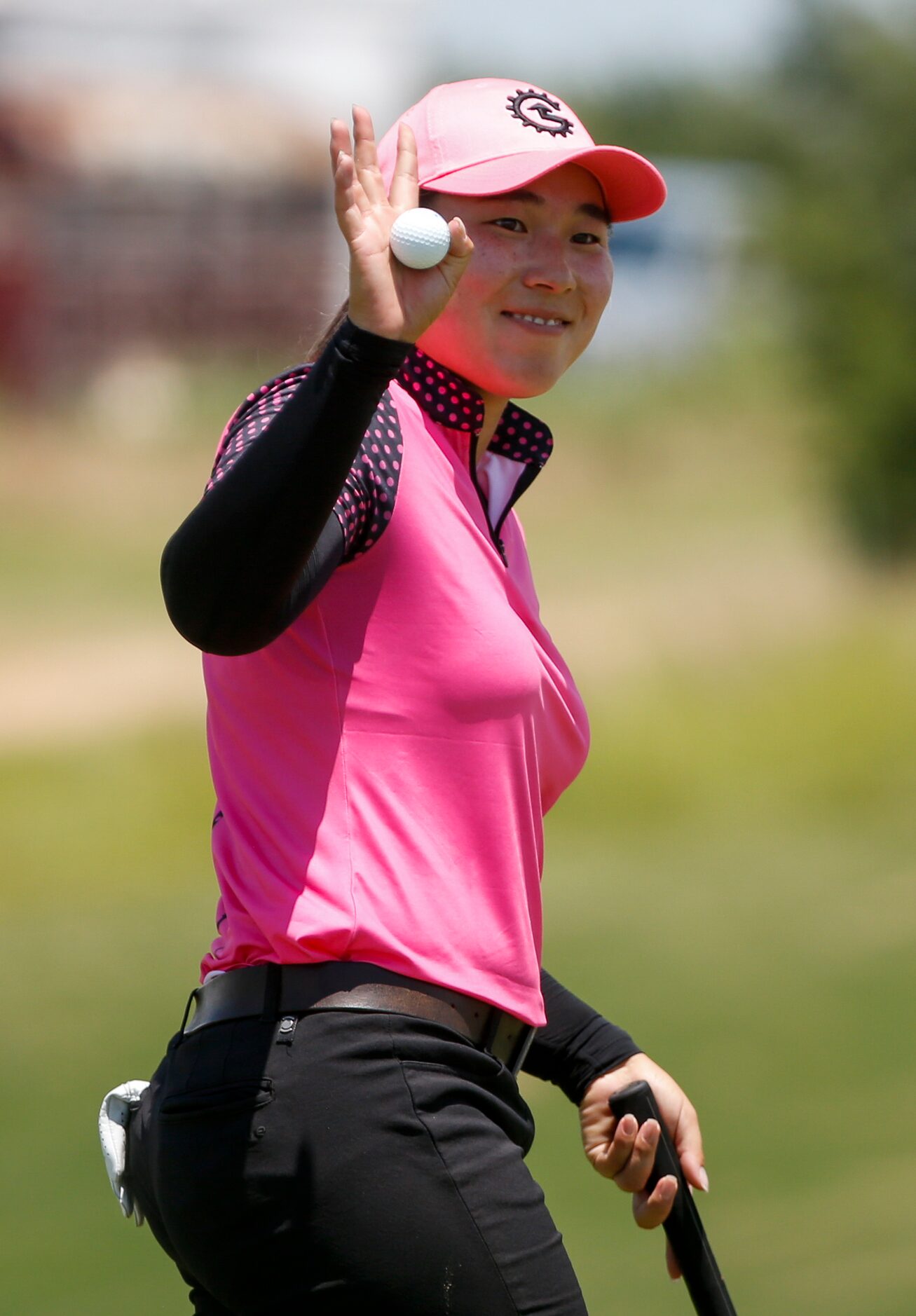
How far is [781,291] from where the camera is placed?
16.9 meters

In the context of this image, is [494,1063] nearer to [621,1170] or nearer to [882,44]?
[621,1170]

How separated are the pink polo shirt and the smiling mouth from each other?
0.22 m

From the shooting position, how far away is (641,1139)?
2.19 meters

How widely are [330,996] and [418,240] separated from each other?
754mm

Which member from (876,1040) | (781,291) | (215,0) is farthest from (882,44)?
(215,0)

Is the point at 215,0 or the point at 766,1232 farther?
the point at 215,0

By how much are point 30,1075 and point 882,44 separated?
1240 centimetres

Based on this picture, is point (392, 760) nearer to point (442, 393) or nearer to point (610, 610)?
point (442, 393)

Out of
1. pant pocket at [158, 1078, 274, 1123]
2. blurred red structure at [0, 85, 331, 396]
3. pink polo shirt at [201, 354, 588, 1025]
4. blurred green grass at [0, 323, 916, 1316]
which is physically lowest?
blurred green grass at [0, 323, 916, 1316]

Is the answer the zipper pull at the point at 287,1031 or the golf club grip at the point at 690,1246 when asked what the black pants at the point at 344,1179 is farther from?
the golf club grip at the point at 690,1246

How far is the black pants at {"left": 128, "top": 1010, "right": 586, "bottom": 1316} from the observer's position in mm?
1824

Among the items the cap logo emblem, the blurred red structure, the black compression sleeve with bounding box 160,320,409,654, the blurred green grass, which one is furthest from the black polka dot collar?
the blurred red structure

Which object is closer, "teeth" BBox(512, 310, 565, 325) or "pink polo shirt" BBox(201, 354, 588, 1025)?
"pink polo shirt" BBox(201, 354, 588, 1025)

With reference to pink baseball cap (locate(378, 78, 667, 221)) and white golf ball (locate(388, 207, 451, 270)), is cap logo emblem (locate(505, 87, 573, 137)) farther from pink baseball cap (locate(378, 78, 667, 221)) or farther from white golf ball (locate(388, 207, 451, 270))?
white golf ball (locate(388, 207, 451, 270))
